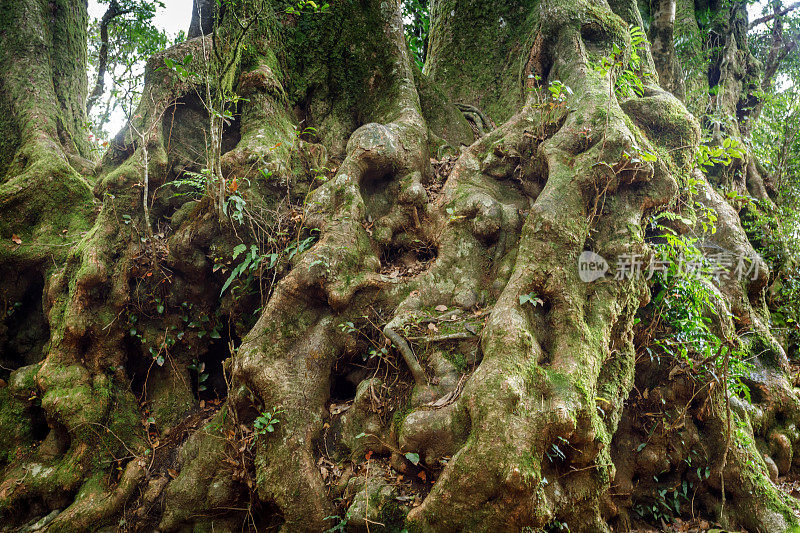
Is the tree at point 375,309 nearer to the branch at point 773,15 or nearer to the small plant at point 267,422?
the small plant at point 267,422

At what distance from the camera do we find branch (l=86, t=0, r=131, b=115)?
10.5 metres

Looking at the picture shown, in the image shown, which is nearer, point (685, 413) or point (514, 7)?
point (685, 413)

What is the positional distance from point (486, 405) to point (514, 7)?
22.7 ft

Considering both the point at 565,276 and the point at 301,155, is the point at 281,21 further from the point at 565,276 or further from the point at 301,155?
the point at 565,276

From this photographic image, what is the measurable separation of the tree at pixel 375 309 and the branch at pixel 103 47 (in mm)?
5731

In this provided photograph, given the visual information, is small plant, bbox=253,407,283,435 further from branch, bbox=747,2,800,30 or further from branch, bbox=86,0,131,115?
branch, bbox=747,2,800,30

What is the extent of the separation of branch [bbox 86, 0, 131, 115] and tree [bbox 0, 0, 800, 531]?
5.73 meters

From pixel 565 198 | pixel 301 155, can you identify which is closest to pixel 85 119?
pixel 301 155

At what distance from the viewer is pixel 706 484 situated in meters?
4.10

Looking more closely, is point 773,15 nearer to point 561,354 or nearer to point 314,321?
point 561,354

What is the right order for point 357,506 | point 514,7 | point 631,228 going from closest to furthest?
point 357,506
point 631,228
point 514,7

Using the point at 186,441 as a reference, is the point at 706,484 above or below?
above

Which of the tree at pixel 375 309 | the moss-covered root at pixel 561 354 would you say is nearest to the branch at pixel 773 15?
the tree at pixel 375 309

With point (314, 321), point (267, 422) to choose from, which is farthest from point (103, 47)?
point (267, 422)
